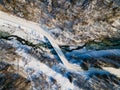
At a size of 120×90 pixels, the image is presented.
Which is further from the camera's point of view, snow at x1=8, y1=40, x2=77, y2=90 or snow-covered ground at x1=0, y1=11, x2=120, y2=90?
snow-covered ground at x1=0, y1=11, x2=120, y2=90

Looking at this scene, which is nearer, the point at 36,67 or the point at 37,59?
the point at 36,67

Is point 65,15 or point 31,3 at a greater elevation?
point 31,3

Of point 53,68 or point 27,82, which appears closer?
point 27,82

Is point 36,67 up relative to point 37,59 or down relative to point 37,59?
down

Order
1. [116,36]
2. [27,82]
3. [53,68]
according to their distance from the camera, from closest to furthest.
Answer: [27,82] → [53,68] → [116,36]

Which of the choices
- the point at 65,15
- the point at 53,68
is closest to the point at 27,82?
the point at 53,68

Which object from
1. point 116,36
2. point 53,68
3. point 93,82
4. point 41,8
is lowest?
point 93,82

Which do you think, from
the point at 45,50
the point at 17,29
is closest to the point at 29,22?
the point at 17,29

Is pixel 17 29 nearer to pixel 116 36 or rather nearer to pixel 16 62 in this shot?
pixel 16 62

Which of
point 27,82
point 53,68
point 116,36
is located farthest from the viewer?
point 116,36

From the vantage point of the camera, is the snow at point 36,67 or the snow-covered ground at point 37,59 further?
the snow-covered ground at point 37,59
